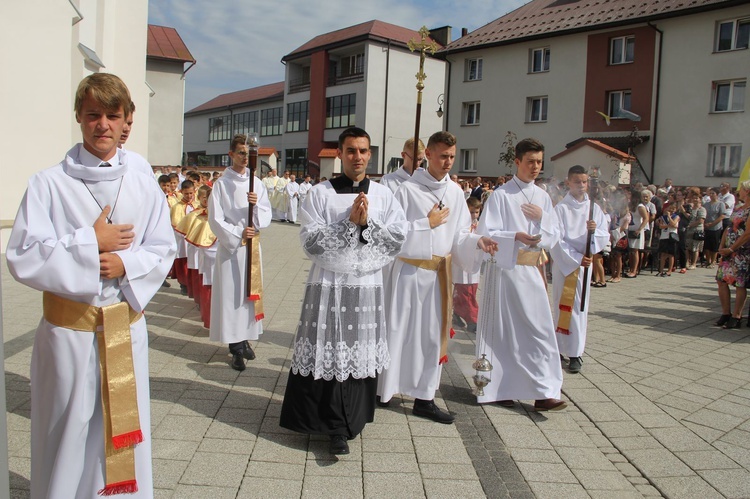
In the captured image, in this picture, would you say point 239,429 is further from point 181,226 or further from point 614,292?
point 614,292

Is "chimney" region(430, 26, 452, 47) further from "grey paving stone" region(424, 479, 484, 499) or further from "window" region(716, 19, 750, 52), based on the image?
"grey paving stone" region(424, 479, 484, 499)

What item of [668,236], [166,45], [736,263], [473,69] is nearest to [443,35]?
[473,69]

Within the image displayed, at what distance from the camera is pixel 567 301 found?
267 inches

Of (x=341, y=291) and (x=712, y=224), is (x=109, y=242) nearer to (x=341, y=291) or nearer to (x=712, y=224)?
(x=341, y=291)

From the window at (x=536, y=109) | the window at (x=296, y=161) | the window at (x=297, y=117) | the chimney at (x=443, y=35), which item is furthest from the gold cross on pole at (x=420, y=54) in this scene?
the window at (x=297, y=117)

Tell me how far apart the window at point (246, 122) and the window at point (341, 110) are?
13.1 metres

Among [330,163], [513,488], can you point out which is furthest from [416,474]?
[330,163]

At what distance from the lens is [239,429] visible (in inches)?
185

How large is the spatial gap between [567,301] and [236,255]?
11.6 ft

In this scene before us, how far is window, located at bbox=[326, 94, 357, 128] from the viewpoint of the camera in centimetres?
4269

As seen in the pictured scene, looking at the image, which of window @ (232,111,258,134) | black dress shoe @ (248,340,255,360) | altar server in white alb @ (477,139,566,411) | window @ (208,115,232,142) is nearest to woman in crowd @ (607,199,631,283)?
altar server in white alb @ (477,139,566,411)

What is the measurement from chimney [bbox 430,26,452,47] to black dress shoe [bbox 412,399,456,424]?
3894 cm

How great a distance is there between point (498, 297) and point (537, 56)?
95.5ft

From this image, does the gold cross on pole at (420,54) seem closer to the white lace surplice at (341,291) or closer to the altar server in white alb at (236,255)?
the white lace surplice at (341,291)
